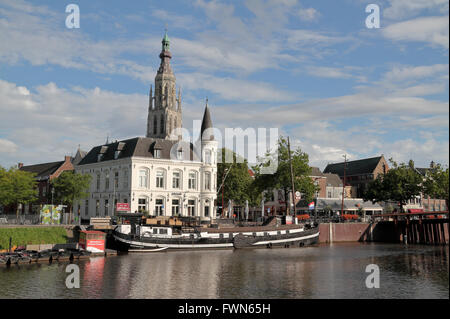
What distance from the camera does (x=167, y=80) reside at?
130000mm

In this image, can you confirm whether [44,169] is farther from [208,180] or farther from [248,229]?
[248,229]

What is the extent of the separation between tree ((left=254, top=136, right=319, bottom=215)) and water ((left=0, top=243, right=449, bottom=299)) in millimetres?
34766

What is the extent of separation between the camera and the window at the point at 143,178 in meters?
69.6

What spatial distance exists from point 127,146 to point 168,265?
38.2 meters

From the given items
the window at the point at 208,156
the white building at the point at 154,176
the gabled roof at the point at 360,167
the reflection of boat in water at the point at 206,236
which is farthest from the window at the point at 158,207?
the gabled roof at the point at 360,167

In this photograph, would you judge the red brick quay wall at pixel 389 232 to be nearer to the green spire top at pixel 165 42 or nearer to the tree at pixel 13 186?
the tree at pixel 13 186

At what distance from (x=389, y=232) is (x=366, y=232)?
4.50 metres

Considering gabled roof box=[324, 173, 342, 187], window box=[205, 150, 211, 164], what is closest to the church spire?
window box=[205, 150, 211, 164]

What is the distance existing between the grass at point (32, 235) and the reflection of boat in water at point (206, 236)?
657cm

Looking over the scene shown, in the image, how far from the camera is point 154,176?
231 feet

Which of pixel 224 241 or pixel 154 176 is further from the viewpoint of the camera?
pixel 154 176

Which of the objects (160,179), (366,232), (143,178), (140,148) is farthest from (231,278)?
(366,232)

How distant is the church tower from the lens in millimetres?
128613

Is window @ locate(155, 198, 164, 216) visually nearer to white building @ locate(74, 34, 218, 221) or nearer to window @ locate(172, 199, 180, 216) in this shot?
white building @ locate(74, 34, 218, 221)
